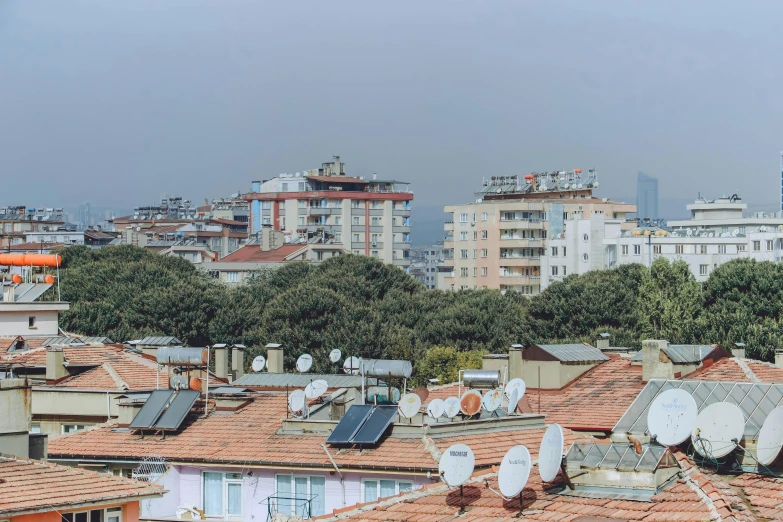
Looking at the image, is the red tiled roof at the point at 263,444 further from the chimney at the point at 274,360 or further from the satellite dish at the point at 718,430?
the chimney at the point at 274,360

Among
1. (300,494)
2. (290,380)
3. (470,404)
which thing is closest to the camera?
(300,494)

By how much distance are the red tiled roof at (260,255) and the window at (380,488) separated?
125 metres

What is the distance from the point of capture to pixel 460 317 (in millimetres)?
93000

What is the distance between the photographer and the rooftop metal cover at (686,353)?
139 ft

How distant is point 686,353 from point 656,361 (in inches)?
114

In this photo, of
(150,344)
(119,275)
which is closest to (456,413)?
(150,344)

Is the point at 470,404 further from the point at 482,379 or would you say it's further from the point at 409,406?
the point at 482,379

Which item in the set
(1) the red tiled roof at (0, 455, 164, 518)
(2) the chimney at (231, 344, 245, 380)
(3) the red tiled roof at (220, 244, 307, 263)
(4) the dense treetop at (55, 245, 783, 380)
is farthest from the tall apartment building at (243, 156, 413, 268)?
(1) the red tiled roof at (0, 455, 164, 518)

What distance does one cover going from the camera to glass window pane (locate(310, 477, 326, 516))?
3002 centimetres

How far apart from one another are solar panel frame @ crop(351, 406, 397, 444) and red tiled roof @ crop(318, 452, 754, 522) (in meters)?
6.52

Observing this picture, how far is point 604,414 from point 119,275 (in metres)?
72.0

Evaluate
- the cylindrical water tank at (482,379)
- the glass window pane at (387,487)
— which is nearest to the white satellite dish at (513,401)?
the cylindrical water tank at (482,379)

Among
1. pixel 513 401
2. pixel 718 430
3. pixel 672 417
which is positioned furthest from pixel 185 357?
pixel 718 430

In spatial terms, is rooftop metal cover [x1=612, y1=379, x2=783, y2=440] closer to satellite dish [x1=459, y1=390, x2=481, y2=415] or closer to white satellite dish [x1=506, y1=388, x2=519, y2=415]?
satellite dish [x1=459, y1=390, x2=481, y2=415]
